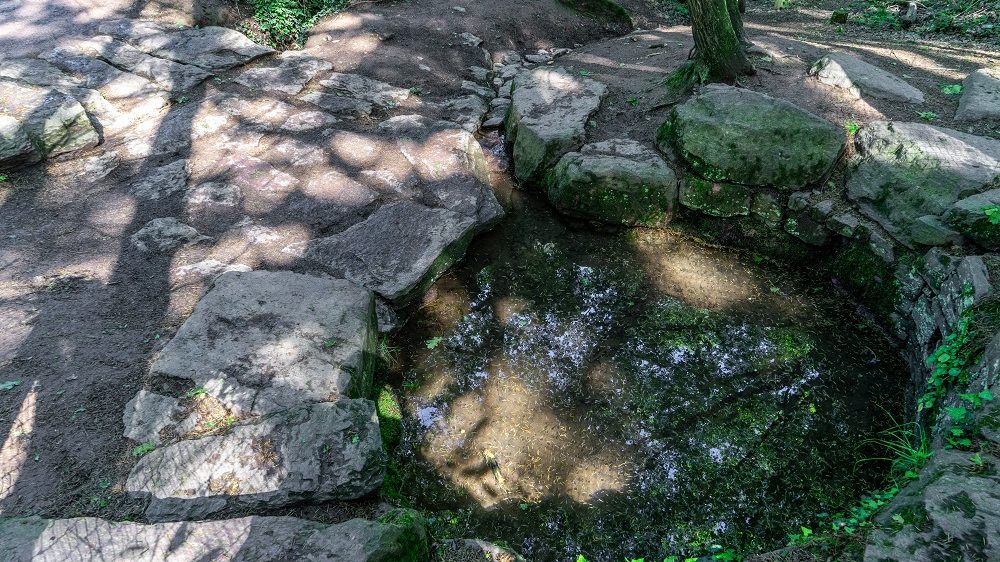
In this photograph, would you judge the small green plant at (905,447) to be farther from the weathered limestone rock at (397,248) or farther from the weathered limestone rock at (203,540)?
the weathered limestone rock at (397,248)

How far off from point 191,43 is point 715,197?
6.29m

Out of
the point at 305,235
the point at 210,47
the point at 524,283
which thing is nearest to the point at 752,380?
the point at 524,283

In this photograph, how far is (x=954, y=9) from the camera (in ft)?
26.3

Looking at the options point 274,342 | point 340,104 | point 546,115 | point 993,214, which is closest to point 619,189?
point 546,115

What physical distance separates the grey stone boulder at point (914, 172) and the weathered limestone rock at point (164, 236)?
5125 mm

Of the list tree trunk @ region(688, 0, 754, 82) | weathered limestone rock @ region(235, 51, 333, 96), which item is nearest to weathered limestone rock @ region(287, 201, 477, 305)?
weathered limestone rock @ region(235, 51, 333, 96)

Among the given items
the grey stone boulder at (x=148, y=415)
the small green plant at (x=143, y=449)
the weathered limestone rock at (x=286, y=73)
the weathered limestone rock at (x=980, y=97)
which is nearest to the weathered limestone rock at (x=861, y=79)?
the weathered limestone rock at (x=980, y=97)

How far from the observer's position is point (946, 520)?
204 centimetres

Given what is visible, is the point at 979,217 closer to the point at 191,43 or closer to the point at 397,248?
the point at 397,248

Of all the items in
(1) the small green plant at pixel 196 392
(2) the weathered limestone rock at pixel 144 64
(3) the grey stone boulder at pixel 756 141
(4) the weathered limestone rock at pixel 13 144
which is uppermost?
(3) the grey stone boulder at pixel 756 141

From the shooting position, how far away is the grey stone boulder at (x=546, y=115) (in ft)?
17.0

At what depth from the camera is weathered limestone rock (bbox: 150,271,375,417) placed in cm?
300

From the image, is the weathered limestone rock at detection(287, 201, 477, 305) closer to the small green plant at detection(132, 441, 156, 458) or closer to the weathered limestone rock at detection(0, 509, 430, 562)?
the small green plant at detection(132, 441, 156, 458)

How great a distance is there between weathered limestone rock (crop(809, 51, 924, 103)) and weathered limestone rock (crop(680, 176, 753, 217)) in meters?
1.69
